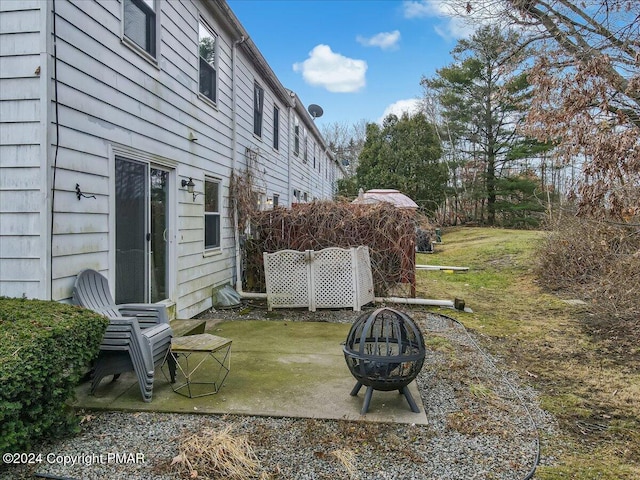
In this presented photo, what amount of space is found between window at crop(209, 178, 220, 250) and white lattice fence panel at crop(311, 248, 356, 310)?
1769 mm

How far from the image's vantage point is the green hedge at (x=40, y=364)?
2.29 m

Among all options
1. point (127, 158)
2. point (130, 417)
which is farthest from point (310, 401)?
point (127, 158)

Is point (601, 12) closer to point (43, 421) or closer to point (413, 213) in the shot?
point (413, 213)

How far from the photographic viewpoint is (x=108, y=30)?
4.23 metres

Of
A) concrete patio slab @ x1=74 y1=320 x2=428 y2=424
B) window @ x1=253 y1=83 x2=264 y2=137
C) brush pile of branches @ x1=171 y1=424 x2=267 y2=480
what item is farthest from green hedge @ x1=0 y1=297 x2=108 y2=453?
window @ x1=253 y1=83 x2=264 y2=137

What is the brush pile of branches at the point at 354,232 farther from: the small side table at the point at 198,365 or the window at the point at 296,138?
the window at the point at 296,138

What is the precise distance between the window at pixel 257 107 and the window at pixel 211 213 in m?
2.72

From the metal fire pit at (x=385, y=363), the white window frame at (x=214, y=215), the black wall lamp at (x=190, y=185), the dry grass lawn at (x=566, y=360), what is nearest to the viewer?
the dry grass lawn at (x=566, y=360)

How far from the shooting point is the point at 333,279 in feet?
23.8

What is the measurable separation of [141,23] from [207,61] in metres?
2.04

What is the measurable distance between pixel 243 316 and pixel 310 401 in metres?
3.65

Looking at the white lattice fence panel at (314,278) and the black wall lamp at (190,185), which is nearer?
the black wall lamp at (190,185)

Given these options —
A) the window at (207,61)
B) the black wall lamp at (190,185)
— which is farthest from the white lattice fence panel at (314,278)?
the window at (207,61)

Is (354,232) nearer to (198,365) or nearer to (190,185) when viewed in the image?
(190,185)
